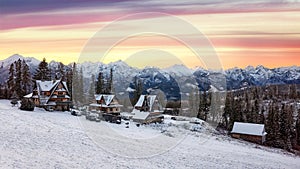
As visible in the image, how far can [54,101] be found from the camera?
62.3 meters

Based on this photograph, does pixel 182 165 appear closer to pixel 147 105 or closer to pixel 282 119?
pixel 147 105

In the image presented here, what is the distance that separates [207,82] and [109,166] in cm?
9143

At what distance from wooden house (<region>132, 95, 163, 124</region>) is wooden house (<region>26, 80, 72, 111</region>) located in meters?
15.3

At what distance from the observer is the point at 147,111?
66.4 metres

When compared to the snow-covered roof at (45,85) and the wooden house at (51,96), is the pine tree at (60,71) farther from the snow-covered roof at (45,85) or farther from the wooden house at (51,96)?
the wooden house at (51,96)

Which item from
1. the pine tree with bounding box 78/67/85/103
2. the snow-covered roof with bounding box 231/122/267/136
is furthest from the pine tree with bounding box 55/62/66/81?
the snow-covered roof with bounding box 231/122/267/136

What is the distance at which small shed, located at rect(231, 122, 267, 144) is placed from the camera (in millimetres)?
65312

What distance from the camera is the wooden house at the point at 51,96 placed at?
2419 inches

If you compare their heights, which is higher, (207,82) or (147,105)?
(207,82)

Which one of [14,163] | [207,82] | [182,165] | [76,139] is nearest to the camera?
[14,163]

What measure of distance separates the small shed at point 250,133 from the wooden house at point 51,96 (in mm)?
38568

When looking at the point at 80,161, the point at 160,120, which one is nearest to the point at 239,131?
the point at 160,120

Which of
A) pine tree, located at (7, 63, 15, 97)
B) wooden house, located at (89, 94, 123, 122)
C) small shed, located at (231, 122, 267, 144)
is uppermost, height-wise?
pine tree, located at (7, 63, 15, 97)

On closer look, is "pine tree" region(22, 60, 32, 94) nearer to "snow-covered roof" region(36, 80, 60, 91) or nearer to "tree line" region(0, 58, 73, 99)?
"tree line" region(0, 58, 73, 99)
